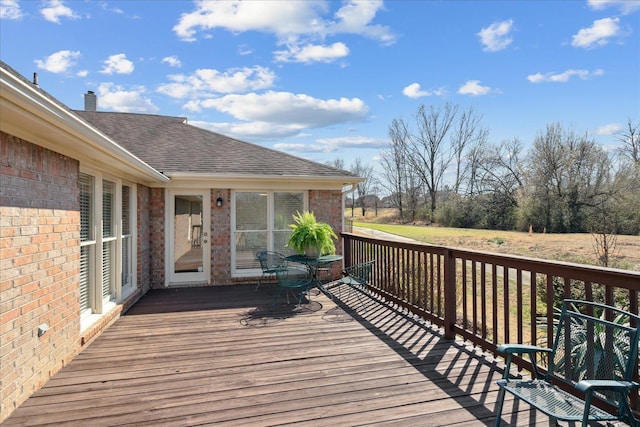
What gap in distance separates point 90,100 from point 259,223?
682cm

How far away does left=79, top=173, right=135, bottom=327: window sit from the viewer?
404cm

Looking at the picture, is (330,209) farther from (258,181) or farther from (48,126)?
(48,126)

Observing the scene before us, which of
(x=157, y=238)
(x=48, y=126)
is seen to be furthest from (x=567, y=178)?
(x=48, y=126)

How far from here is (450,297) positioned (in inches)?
156

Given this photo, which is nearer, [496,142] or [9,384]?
[9,384]

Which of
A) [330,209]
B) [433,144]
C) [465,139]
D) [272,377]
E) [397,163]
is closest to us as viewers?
[272,377]

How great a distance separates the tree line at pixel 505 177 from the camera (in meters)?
18.8

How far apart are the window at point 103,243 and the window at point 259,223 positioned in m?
2.05

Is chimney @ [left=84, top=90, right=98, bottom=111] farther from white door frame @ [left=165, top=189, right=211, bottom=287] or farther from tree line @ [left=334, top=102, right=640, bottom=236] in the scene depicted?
tree line @ [left=334, top=102, right=640, bottom=236]

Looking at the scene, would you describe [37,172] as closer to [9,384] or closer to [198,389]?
[9,384]

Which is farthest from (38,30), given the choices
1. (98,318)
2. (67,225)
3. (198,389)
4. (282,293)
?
(198,389)

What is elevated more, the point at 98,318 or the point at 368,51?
the point at 368,51

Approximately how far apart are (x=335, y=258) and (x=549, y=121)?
23647 millimetres

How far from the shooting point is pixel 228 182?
6.95 meters
